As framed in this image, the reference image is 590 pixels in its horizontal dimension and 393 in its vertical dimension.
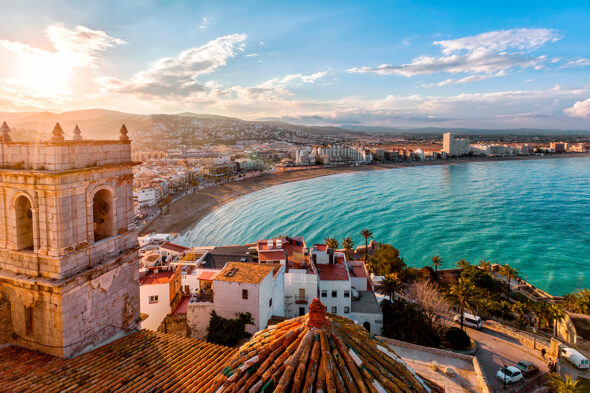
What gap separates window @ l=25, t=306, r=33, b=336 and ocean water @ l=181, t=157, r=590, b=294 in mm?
35182

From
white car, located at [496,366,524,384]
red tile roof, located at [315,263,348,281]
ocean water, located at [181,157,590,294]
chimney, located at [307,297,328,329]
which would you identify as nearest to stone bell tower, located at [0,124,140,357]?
chimney, located at [307,297,328,329]

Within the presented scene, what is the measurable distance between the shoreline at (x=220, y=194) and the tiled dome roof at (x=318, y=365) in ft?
147

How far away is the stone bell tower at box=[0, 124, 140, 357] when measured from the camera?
722 centimetres

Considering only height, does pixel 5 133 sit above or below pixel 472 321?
above

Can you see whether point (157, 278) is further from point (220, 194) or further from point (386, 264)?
point (220, 194)

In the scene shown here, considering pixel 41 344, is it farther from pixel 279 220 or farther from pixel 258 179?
pixel 258 179

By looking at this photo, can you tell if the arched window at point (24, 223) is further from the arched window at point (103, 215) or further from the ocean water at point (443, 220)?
the ocean water at point (443, 220)

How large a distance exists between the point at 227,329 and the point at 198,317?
196 centimetres

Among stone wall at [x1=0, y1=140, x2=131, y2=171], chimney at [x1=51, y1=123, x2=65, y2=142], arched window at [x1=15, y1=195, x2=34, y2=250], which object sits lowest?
arched window at [x1=15, y1=195, x2=34, y2=250]

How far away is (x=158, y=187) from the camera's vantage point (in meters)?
65.8

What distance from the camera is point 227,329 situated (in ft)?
49.3

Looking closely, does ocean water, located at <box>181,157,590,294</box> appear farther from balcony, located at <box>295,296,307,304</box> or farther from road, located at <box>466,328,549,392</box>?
balcony, located at <box>295,296,307,304</box>

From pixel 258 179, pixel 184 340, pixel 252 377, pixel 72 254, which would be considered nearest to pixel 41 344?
pixel 72 254

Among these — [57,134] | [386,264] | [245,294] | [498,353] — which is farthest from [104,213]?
[386,264]
